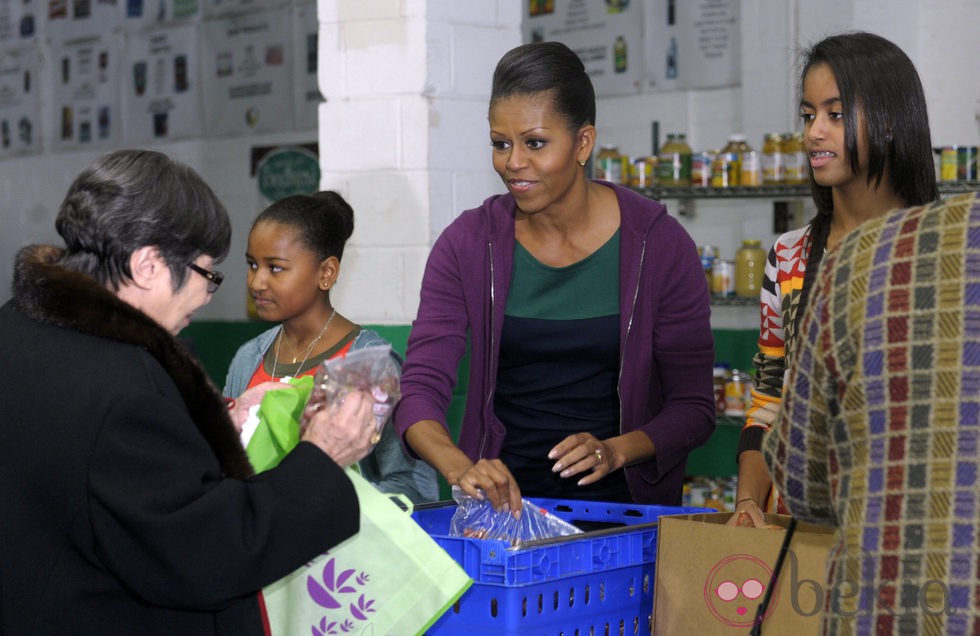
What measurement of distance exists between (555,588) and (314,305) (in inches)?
49.2

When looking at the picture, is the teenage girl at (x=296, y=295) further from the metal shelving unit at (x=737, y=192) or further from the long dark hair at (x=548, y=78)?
the metal shelving unit at (x=737, y=192)

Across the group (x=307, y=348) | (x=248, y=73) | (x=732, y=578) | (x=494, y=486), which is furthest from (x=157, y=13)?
(x=732, y=578)

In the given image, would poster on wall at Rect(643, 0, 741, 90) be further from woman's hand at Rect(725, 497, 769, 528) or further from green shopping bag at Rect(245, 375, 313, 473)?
green shopping bag at Rect(245, 375, 313, 473)

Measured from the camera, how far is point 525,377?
261cm

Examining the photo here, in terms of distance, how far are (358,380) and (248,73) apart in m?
6.31

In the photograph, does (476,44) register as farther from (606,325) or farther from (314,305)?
(606,325)

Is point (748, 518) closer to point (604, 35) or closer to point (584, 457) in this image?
point (584, 457)

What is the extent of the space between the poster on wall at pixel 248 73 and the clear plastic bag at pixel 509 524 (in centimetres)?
572

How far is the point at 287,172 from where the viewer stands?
7652mm

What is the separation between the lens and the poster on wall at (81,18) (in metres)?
8.66

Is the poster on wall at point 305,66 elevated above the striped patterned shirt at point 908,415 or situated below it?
above

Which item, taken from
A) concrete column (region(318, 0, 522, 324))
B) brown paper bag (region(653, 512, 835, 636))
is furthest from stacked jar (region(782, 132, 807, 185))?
brown paper bag (region(653, 512, 835, 636))

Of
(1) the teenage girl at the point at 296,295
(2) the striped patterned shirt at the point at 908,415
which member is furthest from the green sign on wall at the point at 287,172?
(2) the striped patterned shirt at the point at 908,415

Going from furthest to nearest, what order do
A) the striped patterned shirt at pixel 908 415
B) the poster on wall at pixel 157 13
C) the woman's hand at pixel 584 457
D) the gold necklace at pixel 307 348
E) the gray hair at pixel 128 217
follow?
1. the poster on wall at pixel 157 13
2. the gold necklace at pixel 307 348
3. the woman's hand at pixel 584 457
4. the gray hair at pixel 128 217
5. the striped patterned shirt at pixel 908 415
